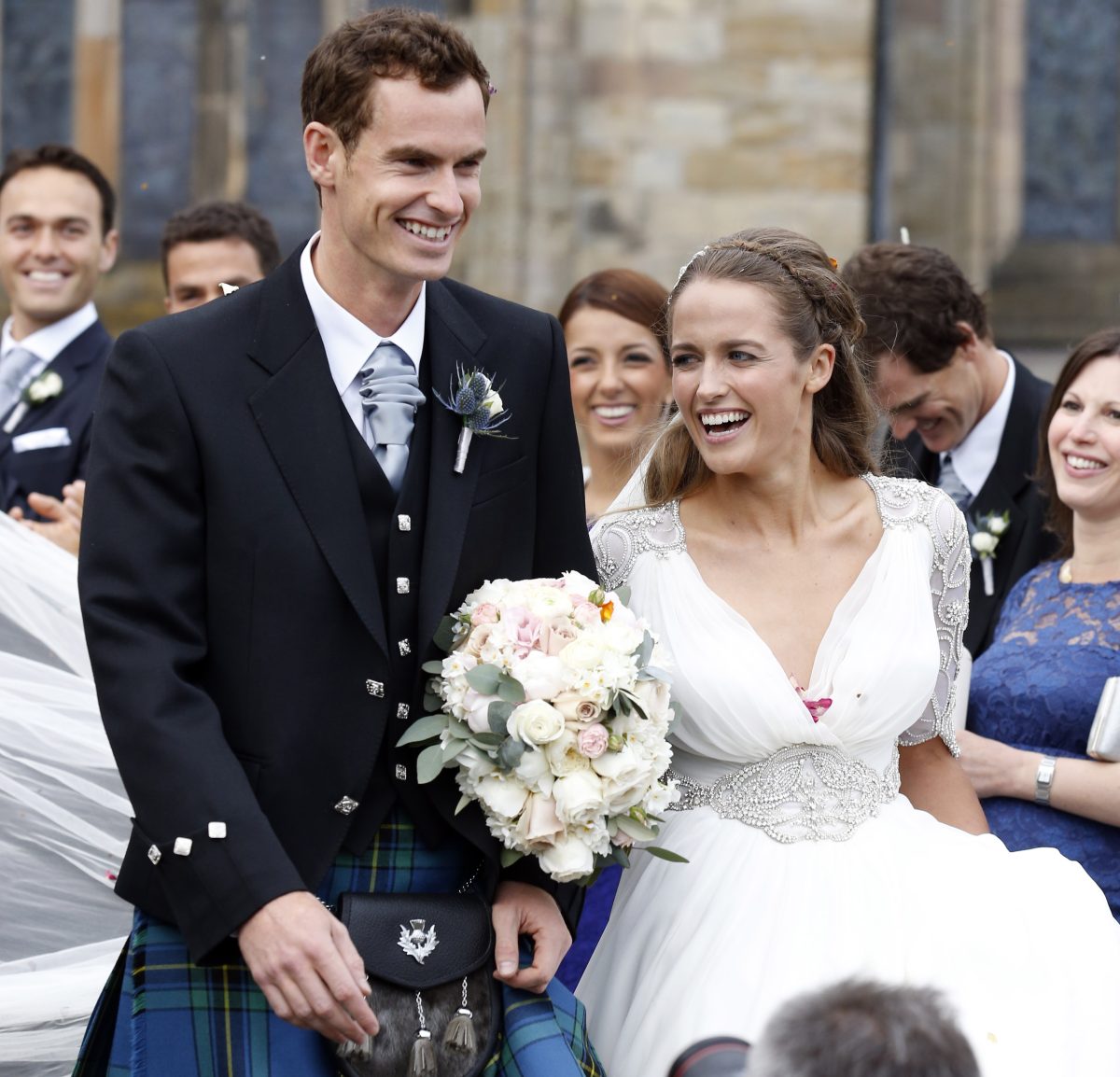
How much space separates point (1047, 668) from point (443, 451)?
220 cm

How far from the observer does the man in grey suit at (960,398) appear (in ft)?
19.4

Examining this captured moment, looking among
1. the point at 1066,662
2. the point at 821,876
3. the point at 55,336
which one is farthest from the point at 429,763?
the point at 55,336

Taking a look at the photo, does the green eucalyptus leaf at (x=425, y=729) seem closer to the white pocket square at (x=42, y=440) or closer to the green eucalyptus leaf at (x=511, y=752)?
the green eucalyptus leaf at (x=511, y=752)

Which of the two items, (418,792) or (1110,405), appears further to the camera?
(1110,405)

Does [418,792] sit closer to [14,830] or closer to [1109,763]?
[14,830]

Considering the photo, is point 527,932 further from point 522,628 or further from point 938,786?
point 938,786

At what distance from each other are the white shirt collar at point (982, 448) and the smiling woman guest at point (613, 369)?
1.01 m

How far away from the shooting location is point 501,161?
11.8 m

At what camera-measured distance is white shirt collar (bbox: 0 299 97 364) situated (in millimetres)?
6570

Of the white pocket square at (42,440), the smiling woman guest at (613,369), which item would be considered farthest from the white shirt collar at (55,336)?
the smiling woman guest at (613,369)

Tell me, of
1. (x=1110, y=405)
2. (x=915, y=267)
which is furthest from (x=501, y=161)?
(x=1110, y=405)

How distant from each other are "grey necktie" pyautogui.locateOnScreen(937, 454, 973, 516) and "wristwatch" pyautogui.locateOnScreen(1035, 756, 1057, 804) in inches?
57.4

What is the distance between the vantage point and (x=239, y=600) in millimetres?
3223

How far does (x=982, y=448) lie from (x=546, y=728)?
3.30 metres
